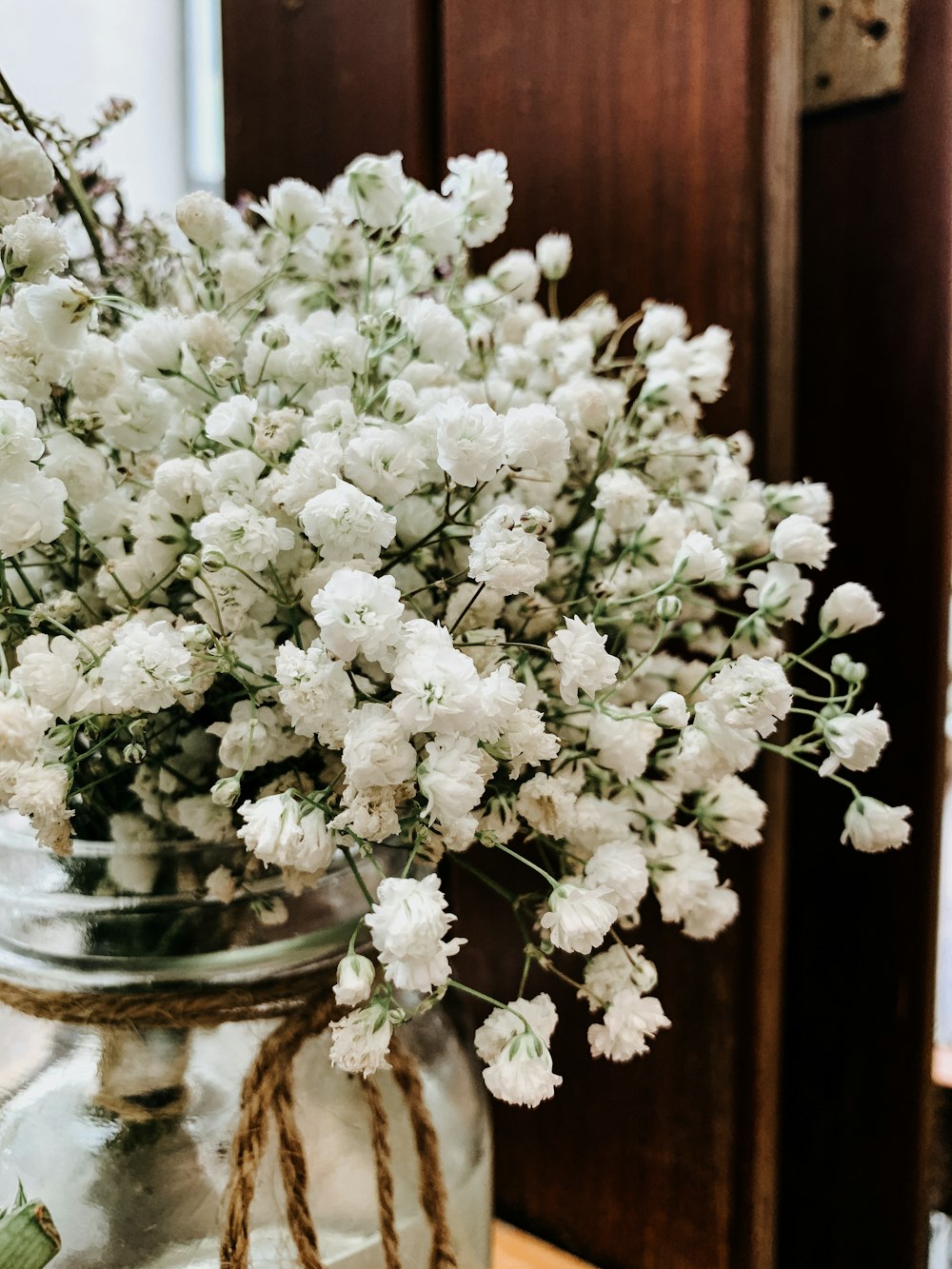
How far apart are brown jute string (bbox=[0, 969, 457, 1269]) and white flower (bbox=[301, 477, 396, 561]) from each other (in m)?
0.22

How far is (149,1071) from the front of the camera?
458mm

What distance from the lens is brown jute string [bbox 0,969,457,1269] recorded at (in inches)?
17.4

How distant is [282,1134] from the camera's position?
17.5 inches

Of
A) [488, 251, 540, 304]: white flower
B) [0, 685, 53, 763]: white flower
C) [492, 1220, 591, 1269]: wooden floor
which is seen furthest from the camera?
[492, 1220, 591, 1269]: wooden floor

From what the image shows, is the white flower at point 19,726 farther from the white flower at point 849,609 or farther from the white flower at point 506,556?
the white flower at point 849,609

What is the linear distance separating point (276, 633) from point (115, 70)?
Answer: 870 millimetres

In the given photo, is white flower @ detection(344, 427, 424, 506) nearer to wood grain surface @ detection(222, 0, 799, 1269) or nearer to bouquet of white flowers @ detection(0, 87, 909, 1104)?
bouquet of white flowers @ detection(0, 87, 909, 1104)

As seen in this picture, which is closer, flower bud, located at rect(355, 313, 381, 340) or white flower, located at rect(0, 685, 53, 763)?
white flower, located at rect(0, 685, 53, 763)

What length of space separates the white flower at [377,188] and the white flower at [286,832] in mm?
290

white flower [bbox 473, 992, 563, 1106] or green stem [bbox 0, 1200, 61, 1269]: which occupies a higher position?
white flower [bbox 473, 992, 563, 1106]

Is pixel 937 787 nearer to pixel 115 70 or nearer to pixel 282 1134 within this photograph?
pixel 282 1134

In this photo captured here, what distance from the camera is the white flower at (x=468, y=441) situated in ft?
1.19

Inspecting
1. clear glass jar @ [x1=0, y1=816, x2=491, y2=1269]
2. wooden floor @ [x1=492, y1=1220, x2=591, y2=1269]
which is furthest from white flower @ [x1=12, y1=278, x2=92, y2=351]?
wooden floor @ [x1=492, y1=1220, x2=591, y2=1269]

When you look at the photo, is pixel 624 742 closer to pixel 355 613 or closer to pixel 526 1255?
pixel 355 613
